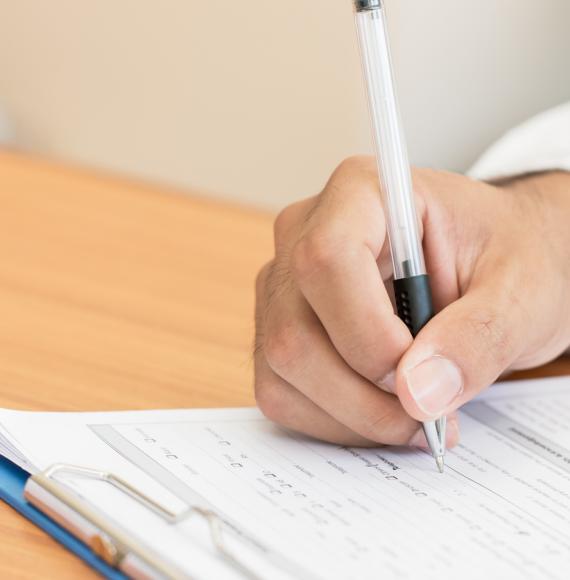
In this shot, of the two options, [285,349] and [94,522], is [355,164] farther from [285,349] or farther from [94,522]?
[94,522]

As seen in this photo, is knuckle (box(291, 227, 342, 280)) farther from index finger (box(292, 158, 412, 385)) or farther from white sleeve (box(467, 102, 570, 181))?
white sleeve (box(467, 102, 570, 181))

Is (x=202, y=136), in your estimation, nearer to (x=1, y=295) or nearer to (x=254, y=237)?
(x=254, y=237)

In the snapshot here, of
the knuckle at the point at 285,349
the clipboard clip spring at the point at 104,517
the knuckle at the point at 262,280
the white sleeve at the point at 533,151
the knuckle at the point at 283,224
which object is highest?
the white sleeve at the point at 533,151

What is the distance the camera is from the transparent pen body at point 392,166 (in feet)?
1.57

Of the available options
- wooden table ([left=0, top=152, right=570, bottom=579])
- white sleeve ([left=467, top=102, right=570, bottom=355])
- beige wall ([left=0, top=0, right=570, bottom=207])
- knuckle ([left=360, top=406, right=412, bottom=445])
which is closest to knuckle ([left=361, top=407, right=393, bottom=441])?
knuckle ([left=360, top=406, right=412, bottom=445])

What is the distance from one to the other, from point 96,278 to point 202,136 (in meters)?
Answer: 0.63

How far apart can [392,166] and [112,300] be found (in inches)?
11.8

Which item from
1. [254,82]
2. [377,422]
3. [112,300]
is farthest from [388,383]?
[254,82]

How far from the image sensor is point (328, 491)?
0.43 m

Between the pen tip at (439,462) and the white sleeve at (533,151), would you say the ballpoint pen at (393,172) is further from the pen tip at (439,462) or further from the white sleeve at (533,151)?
the white sleeve at (533,151)

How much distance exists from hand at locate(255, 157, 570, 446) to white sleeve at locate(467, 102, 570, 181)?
12 cm

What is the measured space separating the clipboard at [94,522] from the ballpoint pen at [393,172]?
16cm

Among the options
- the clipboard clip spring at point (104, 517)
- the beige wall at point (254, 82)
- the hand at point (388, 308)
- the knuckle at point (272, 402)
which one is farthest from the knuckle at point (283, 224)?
the beige wall at point (254, 82)

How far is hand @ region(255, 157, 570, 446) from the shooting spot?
17.7 inches
